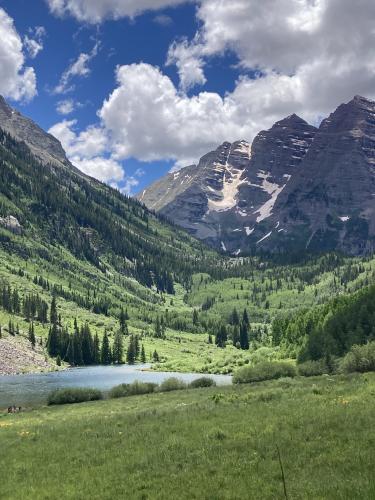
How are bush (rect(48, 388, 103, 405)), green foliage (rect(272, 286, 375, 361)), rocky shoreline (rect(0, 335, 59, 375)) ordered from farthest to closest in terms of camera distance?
rocky shoreline (rect(0, 335, 59, 375)) → green foliage (rect(272, 286, 375, 361)) → bush (rect(48, 388, 103, 405))

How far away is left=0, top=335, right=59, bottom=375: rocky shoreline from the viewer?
166 meters

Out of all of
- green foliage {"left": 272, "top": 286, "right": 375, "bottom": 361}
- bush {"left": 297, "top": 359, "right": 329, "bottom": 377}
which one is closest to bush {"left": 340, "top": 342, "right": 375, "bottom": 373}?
bush {"left": 297, "top": 359, "right": 329, "bottom": 377}

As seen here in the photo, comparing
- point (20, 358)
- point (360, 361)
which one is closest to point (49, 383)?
point (20, 358)

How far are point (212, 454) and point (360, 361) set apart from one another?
52.2m

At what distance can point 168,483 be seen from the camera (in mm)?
25484

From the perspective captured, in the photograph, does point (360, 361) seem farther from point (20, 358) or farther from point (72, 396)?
point (20, 358)

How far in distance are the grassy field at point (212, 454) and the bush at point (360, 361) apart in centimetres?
2721

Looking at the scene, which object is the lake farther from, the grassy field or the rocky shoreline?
the grassy field

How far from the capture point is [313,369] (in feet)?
293

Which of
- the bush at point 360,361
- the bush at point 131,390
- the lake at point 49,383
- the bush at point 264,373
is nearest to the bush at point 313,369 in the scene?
the bush at point 264,373

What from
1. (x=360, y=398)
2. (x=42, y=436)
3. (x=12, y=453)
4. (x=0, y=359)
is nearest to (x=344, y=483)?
(x=360, y=398)

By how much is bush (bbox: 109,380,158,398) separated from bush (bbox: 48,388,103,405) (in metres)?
2.91

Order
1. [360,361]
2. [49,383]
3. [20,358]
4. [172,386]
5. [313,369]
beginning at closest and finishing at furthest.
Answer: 1. [360,361]
2. [313,369]
3. [172,386]
4. [49,383]
5. [20,358]

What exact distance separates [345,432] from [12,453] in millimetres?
24511
